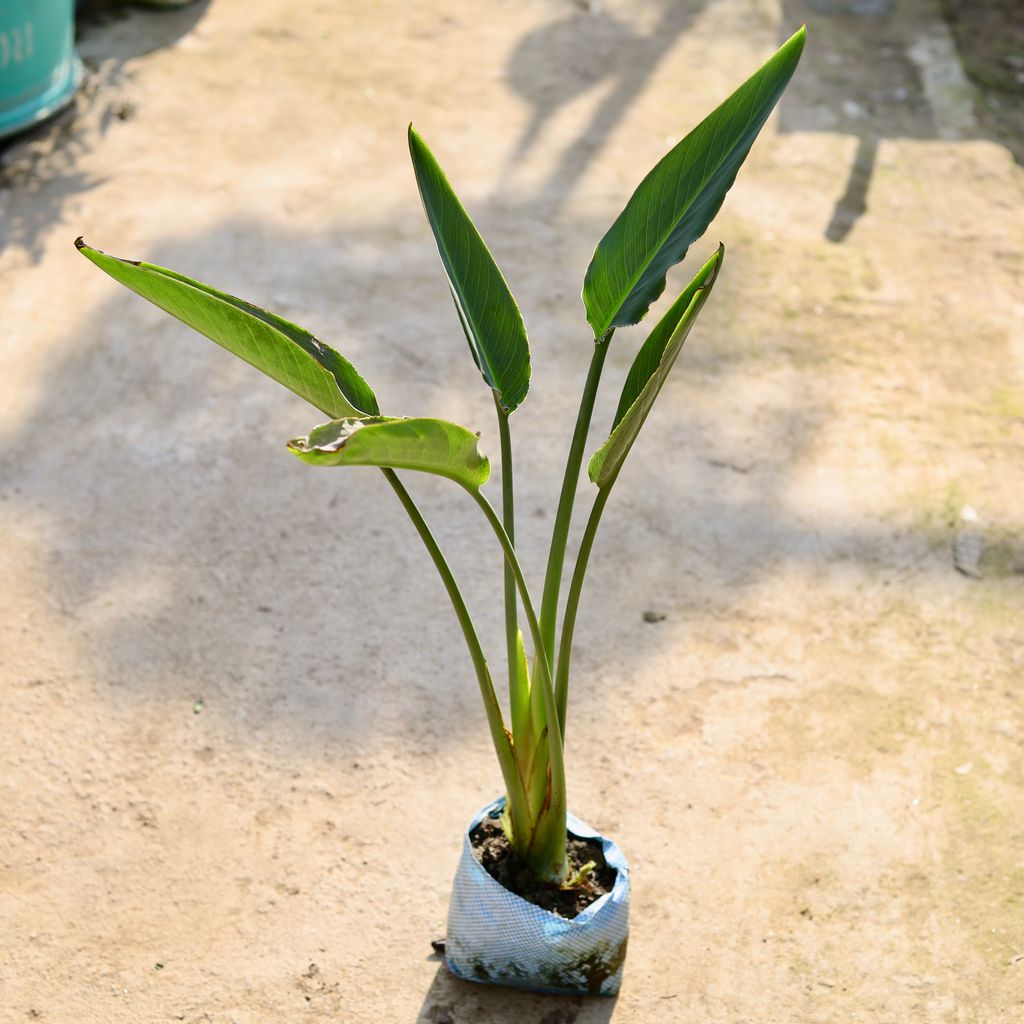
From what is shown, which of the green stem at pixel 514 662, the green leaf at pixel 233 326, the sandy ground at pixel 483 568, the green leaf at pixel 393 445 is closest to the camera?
the green leaf at pixel 393 445

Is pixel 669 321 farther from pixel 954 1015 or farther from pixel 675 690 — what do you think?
pixel 954 1015

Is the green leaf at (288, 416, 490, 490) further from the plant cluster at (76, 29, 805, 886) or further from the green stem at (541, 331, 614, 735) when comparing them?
the green stem at (541, 331, 614, 735)

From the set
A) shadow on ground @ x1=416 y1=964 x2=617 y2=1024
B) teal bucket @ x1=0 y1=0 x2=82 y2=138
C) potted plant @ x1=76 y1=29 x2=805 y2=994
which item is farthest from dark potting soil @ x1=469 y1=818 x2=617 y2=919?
teal bucket @ x1=0 y1=0 x2=82 y2=138

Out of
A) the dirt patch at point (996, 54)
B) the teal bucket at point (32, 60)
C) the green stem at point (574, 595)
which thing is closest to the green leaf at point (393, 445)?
the green stem at point (574, 595)

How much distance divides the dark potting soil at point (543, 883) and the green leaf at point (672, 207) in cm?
84

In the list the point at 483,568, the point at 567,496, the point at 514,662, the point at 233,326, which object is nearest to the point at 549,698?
the point at 514,662

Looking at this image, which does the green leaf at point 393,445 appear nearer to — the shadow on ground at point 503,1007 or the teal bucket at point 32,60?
the shadow on ground at point 503,1007

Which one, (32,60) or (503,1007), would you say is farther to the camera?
(32,60)

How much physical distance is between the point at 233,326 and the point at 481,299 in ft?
1.22

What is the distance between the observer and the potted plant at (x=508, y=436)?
52.4 inches

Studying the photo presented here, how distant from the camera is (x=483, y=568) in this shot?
8.62 feet

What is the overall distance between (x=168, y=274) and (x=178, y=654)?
1300 millimetres

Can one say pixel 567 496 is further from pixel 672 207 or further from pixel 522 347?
pixel 672 207

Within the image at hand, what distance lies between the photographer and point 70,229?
355cm
